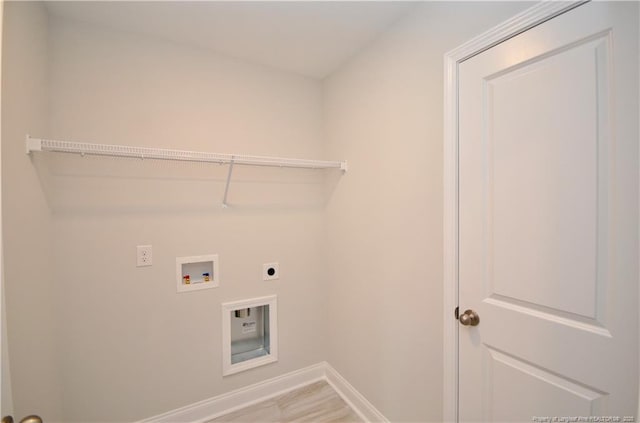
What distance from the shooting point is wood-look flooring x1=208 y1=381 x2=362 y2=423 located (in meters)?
1.88

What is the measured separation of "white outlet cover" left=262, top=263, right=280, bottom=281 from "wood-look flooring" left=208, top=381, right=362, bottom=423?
2.97ft

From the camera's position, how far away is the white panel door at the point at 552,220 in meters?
0.85

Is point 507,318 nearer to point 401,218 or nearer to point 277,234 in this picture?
point 401,218

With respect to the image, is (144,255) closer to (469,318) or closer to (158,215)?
(158,215)

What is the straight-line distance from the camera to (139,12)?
1.52 meters

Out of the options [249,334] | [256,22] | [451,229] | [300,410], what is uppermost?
[256,22]

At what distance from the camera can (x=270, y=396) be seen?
6.86ft

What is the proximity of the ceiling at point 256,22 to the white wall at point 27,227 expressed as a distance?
33 cm

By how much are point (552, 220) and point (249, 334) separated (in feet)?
6.73

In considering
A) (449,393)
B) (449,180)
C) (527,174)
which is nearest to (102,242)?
(449,180)

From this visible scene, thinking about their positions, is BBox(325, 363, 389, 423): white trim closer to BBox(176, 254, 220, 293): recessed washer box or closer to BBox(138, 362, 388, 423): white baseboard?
BBox(138, 362, 388, 423): white baseboard

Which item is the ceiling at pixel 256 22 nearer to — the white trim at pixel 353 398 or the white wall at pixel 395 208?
the white wall at pixel 395 208

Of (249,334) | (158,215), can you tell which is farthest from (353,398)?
(158,215)

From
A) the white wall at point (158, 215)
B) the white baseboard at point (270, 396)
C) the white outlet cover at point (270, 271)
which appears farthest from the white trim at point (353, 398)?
the white outlet cover at point (270, 271)
